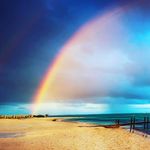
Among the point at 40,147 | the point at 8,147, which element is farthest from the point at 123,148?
the point at 8,147

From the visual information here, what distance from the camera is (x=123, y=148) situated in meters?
24.2

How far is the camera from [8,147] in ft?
80.8

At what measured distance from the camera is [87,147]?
80.2ft

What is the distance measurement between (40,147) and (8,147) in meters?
2.75

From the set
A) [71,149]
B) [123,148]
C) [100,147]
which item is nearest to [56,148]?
[71,149]

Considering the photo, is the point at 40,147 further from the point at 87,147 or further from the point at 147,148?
the point at 147,148

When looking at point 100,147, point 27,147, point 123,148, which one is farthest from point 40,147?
point 123,148

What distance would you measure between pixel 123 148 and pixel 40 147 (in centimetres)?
712

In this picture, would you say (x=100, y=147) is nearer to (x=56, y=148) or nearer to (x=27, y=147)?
(x=56, y=148)

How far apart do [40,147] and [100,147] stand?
519 cm

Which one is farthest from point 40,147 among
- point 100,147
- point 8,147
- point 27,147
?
point 100,147

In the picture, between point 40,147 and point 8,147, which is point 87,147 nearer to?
point 40,147

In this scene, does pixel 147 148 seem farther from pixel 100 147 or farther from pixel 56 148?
pixel 56 148

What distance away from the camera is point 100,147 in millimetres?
24594
